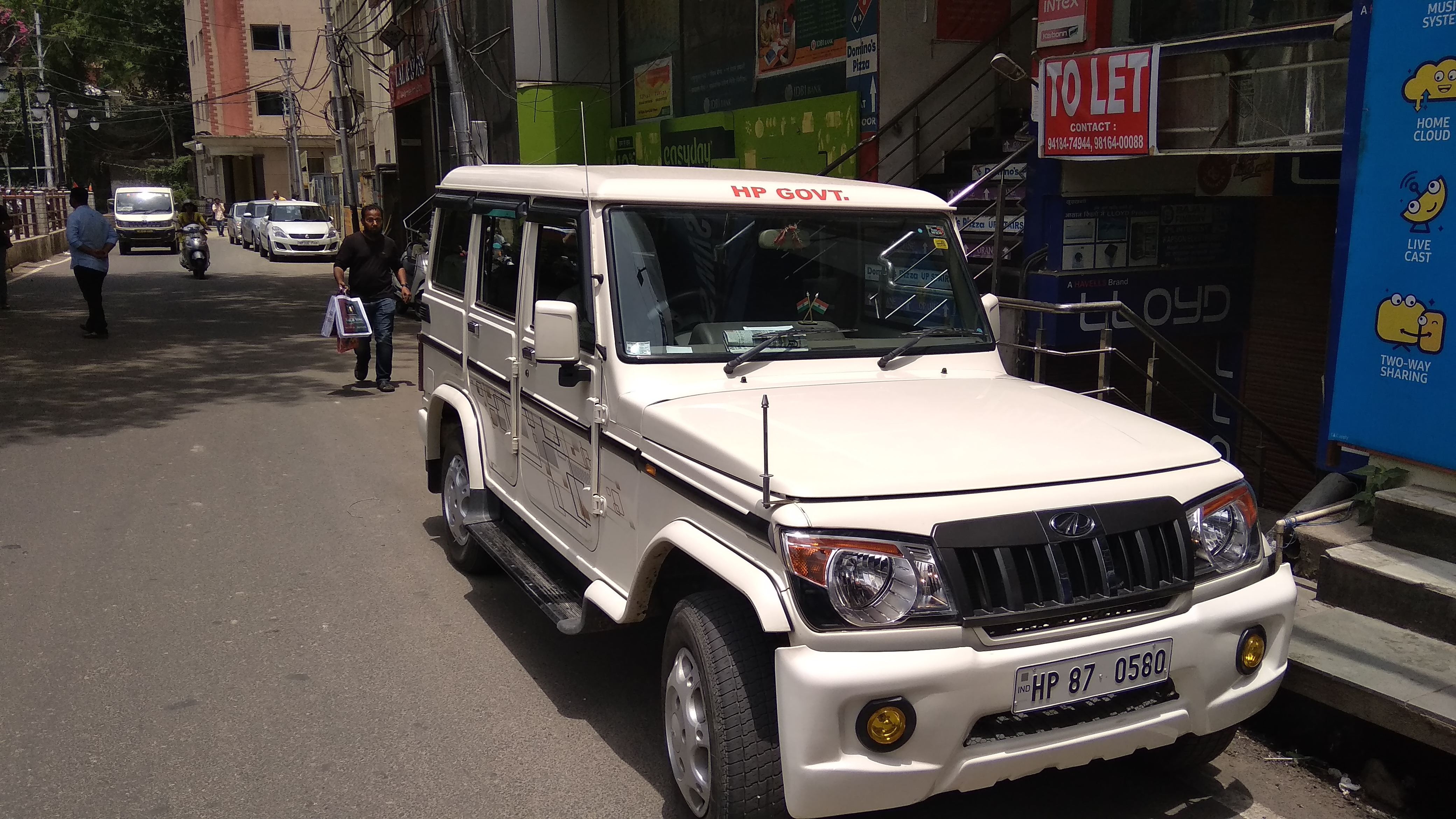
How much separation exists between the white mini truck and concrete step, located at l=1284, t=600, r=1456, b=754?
0.63m

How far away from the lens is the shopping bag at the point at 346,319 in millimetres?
11094

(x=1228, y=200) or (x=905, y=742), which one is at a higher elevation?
(x=1228, y=200)

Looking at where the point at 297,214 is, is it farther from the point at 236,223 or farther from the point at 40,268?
the point at 236,223

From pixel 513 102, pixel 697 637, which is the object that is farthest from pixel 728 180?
pixel 513 102

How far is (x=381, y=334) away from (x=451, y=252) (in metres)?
5.52

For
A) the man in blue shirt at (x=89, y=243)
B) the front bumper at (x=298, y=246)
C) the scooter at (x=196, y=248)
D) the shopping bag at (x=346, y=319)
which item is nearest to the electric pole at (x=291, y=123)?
the front bumper at (x=298, y=246)

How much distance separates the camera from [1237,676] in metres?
3.40

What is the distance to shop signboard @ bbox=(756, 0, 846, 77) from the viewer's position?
473 inches

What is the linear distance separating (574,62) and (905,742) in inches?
653

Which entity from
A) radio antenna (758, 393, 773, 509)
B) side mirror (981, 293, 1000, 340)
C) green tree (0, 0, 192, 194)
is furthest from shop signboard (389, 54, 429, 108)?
green tree (0, 0, 192, 194)

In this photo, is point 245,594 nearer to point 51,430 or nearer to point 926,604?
point 926,604

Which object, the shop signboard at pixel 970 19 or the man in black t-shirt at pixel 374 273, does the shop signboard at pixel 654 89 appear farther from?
the shop signboard at pixel 970 19

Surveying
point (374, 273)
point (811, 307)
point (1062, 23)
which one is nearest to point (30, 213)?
point (374, 273)

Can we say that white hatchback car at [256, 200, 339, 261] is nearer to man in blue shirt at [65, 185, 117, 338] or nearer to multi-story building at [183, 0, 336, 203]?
man in blue shirt at [65, 185, 117, 338]
